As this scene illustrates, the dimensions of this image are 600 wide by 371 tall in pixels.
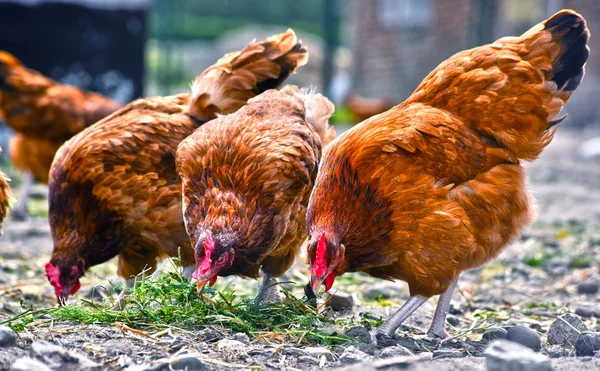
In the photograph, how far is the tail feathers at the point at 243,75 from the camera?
4.49 m

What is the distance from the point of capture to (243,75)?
455cm

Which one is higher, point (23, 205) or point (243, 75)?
point (243, 75)

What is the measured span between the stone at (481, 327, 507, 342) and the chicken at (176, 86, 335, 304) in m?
1.07

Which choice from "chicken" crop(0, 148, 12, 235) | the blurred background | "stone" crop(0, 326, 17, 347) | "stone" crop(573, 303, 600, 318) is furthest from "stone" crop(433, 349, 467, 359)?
the blurred background

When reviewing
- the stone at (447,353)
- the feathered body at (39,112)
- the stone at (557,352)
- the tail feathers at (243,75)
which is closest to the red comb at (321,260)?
the stone at (447,353)

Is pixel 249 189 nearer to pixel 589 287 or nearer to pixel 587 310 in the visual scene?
pixel 587 310

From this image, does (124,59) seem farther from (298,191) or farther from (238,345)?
(238,345)

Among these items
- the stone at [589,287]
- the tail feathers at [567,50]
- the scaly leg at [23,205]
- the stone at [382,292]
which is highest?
the tail feathers at [567,50]

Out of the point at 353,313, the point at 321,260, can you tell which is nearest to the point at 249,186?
the point at 321,260

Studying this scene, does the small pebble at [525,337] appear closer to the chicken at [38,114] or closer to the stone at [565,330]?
the stone at [565,330]

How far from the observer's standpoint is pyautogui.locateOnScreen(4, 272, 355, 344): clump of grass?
3385mm

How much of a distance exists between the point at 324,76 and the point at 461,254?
9620 mm

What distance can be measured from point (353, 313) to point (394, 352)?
0.92 meters

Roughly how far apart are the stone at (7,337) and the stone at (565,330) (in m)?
2.46
